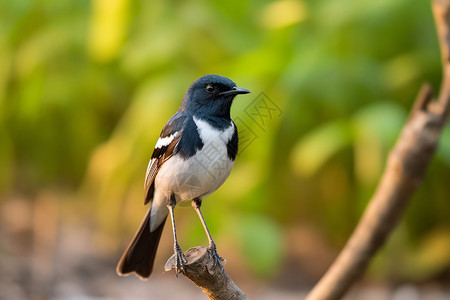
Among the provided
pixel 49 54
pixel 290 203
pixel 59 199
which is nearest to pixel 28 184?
pixel 59 199

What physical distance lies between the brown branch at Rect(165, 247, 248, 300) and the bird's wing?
235mm

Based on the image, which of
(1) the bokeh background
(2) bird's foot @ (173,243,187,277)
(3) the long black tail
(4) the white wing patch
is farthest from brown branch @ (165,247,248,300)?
(1) the bokeh background

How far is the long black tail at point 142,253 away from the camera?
5.77 feet

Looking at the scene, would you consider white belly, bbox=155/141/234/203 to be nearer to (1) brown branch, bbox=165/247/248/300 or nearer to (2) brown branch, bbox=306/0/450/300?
(1) brown branch, bbox=165/247/248/300

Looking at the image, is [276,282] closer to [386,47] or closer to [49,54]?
[386,47]

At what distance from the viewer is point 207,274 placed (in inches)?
64.1

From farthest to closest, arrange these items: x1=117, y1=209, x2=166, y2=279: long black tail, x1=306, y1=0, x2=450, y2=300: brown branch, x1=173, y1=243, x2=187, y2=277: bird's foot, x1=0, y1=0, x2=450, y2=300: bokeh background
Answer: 1. x1=0, y1=0, x2=450, y2=300: bokeh background
2. x1=306, y1=0, x2=450, y2=300: brown branch
3. x1=117, y1=209, x2=166, y2=279: long black tail
4. x1=173, y1=243, x2=187, y2=277: bird's foot

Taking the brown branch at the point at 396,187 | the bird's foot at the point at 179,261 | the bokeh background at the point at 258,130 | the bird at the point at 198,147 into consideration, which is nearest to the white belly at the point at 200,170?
the bird at the point at 198,147

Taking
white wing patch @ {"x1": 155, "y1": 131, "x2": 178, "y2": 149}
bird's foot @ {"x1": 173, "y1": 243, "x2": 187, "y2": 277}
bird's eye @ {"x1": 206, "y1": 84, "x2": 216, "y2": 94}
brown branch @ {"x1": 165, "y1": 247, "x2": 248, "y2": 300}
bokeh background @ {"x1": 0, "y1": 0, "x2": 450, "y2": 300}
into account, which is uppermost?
bokeh background @ {"x1": 0, "y1": 0, "x2": 450, "y2": 300}

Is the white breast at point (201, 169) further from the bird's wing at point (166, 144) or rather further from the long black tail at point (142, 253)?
the long black tail at point (142, 253)

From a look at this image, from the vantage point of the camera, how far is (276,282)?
4.28 m

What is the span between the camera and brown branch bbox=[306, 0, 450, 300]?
2.29 meters

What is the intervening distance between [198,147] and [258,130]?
1822 mm

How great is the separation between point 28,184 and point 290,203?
2.74 metres
